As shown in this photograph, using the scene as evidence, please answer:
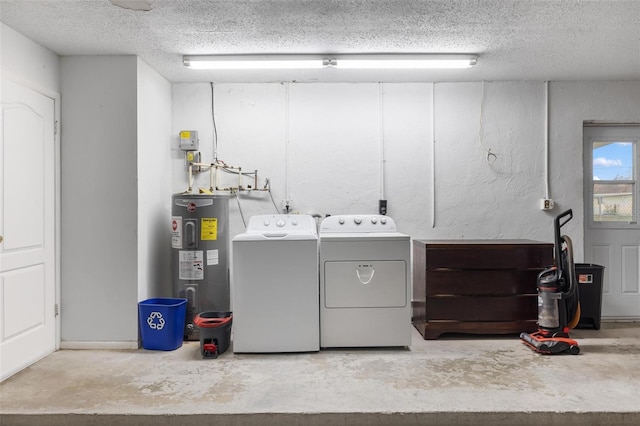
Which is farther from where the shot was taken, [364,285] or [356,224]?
[356,224]

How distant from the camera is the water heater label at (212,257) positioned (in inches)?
142

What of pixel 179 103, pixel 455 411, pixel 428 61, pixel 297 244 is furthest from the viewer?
pixel 179 103

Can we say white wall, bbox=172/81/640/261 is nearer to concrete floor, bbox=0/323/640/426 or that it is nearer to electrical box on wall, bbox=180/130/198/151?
electrical box on wall, bbox=180/130/198/151

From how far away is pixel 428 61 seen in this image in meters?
3.51

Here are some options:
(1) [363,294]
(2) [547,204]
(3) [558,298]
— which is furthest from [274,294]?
(2) [547,204]

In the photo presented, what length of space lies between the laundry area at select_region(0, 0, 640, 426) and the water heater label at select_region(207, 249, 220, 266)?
0.06 ft

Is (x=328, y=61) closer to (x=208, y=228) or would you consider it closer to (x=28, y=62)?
(x=208, y=228)

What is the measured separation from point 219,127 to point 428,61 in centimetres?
214

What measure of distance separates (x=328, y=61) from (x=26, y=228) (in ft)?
8.85

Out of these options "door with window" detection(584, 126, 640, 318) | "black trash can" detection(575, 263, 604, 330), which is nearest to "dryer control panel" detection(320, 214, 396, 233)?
"black trash can" detection(575, 263, 604, 330)

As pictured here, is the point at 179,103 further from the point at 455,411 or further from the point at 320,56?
the point at 455,411

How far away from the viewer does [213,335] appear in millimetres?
3189

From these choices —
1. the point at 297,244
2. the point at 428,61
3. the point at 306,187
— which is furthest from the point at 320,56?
the point at 297,244

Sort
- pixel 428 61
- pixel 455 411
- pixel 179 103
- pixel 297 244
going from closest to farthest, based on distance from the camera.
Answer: pixel 455 411 → pixel 297 244 → pixel 428 61 → pixel 179 103
